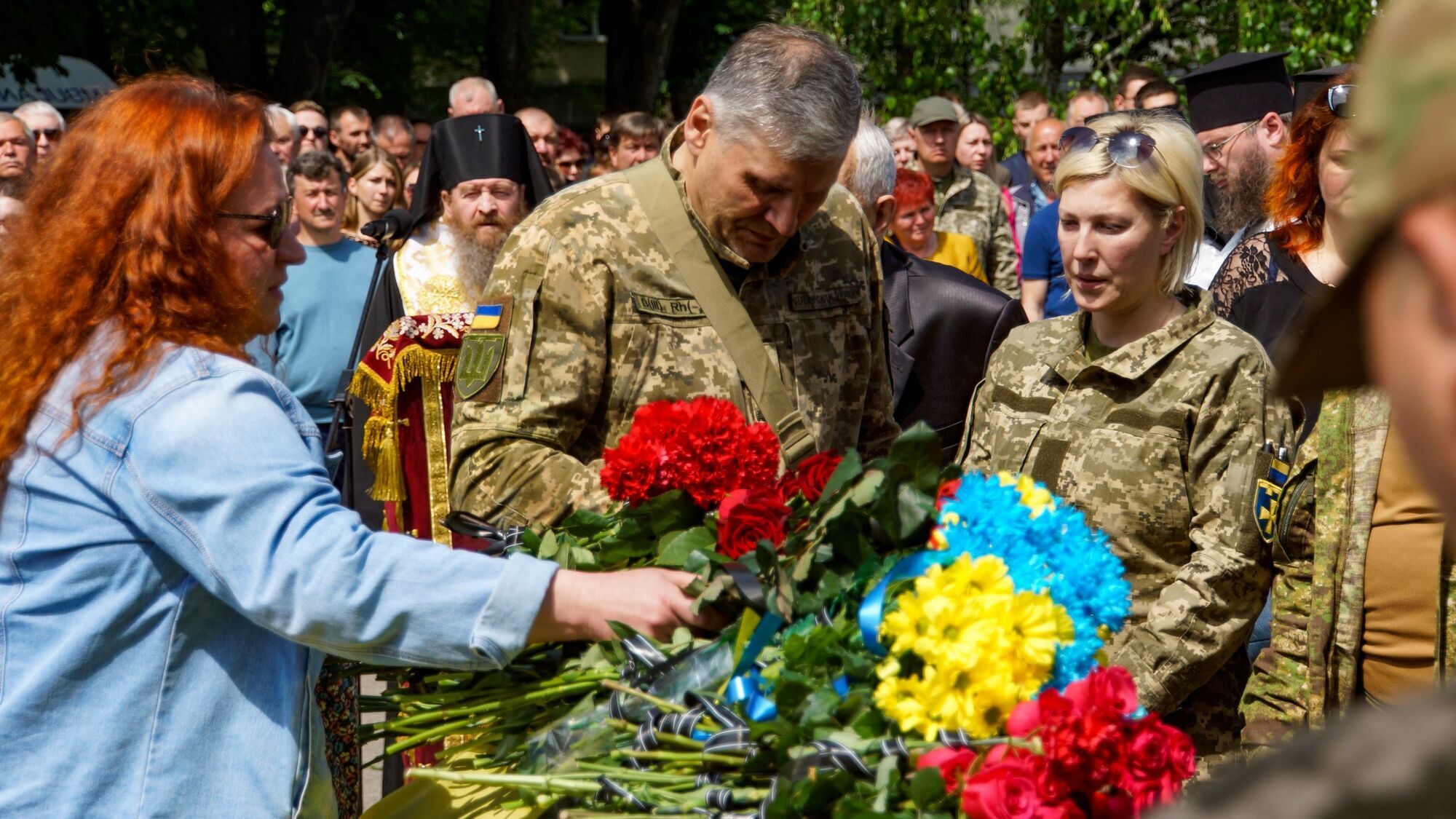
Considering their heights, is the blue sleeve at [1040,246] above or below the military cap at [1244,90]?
below

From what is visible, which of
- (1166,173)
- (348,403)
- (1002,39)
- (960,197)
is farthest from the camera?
(1002,39)

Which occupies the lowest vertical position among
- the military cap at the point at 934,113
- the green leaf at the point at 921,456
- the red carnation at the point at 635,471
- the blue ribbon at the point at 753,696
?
the military cap at the point at 934,113

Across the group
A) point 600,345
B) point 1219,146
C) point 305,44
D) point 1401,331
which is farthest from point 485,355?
point 305,44

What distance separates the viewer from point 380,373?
205 inches

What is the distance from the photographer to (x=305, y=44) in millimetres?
14922

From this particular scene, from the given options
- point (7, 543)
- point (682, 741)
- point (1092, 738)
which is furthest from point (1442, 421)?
point (7, 543)

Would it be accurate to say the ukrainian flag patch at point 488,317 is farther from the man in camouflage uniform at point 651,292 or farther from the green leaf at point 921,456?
the green leaf at point 921,456

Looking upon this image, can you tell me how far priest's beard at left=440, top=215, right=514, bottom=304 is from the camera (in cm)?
603

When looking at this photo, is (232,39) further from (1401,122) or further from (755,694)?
(1401,122)

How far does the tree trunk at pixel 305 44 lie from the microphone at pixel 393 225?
9406mm

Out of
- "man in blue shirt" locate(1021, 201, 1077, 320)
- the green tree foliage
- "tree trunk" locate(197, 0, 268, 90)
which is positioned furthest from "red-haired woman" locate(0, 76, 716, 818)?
"tree trunk" locate(197, 0, 268, 90)

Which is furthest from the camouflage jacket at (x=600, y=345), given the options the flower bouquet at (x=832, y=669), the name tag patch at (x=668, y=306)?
the flower bouquet at (x=832, y=669)

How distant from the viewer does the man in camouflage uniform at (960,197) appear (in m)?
7.93

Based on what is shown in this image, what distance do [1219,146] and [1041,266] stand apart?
116 cm
